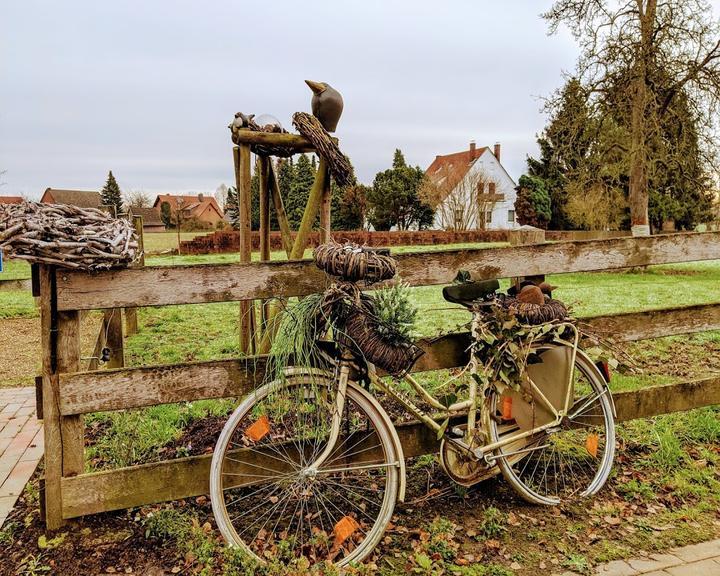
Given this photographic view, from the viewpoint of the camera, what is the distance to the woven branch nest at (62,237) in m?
2.18

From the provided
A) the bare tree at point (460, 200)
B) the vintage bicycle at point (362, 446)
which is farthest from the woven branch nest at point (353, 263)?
the bare tree at point (460, 200)

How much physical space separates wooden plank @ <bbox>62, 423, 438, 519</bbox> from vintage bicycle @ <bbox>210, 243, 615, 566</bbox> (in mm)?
150

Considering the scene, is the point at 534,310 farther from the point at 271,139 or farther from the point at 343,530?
the point at 271,139

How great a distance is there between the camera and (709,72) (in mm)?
15867

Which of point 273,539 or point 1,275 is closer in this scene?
point 273,539

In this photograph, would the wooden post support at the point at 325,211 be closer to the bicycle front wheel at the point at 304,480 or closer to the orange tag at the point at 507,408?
the bicycle front wheel at the point at 304,480

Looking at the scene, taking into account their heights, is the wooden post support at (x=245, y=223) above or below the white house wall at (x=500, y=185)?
below

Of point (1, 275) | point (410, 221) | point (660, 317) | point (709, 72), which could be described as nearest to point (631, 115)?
point (709, 72)

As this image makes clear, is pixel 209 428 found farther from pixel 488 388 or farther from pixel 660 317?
pixel 660 317

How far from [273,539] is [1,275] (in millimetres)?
16868

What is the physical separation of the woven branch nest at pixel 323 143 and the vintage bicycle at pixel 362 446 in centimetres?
147

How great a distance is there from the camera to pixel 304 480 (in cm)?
238

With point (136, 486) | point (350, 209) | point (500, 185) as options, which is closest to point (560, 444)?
point (136, 486)

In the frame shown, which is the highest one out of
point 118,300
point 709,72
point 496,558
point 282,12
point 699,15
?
point 699,15
